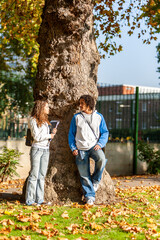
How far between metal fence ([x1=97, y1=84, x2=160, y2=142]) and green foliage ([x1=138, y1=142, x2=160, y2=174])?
1.51 feet

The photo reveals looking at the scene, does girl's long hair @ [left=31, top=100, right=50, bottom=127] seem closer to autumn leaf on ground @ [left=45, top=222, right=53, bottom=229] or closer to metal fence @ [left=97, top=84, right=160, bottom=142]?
autumn leaf on ground @ [left=45, top=222, right=53, bottom=229]

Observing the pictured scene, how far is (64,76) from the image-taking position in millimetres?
7457

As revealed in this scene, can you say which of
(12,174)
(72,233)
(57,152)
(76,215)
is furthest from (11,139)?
(72,233)

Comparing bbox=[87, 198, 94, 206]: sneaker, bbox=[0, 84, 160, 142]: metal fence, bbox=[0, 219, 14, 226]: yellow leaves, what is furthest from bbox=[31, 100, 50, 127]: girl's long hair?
bbox=[0, 84, 160, 142]: metal fence

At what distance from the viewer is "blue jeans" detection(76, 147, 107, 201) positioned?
6.84 m

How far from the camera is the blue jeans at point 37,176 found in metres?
6.64

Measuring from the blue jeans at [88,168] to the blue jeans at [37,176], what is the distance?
0.63m

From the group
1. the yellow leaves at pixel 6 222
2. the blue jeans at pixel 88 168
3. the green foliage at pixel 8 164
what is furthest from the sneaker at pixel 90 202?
the green foliage at pixel 8 164

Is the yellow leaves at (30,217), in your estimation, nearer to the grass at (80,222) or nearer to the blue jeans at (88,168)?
the grass at (80,222)

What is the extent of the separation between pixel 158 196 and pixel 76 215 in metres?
2.82

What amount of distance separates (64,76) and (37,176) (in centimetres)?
202

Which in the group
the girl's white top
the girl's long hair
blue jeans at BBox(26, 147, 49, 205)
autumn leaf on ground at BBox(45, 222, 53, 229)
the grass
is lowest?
the grass

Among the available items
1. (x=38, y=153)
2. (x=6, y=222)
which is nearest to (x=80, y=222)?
(x=6, y=222)

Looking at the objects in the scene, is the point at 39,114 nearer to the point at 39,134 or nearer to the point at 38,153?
the point at 39,134
